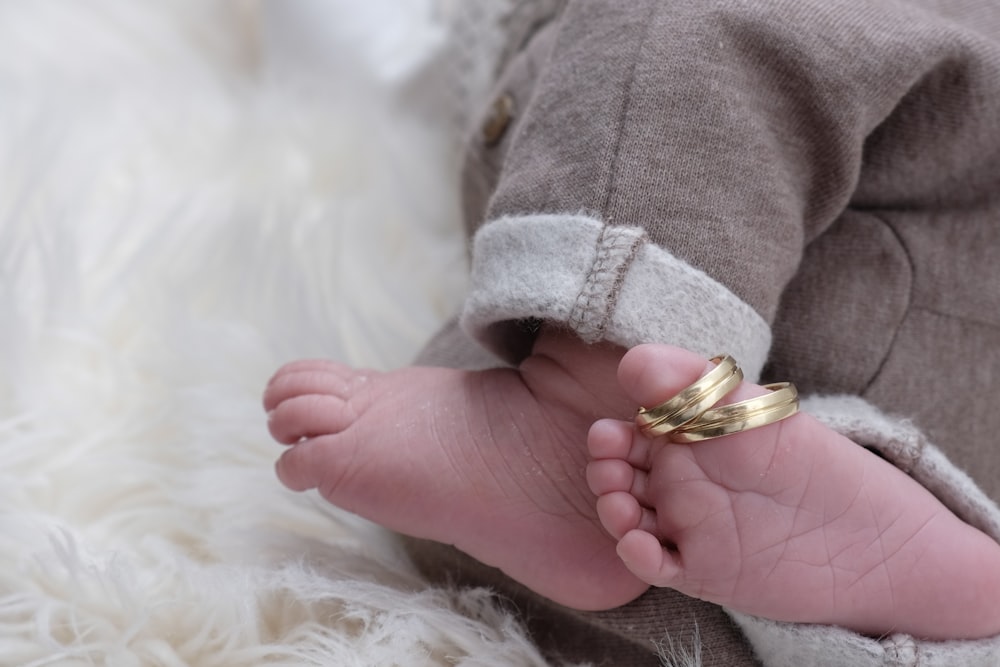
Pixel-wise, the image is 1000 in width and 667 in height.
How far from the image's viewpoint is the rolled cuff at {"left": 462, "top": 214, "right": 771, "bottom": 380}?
0.48 meters

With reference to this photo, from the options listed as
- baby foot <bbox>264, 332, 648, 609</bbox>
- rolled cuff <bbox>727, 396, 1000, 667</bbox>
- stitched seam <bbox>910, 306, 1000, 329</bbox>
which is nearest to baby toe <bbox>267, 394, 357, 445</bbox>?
baby foot <bbox>264, 332, 648, 609</bbox>

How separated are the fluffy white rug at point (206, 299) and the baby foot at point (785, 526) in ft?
0.47

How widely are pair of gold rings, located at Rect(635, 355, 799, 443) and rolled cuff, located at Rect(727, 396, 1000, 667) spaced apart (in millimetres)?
84

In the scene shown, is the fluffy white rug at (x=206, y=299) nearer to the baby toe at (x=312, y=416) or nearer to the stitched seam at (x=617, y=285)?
the baby toe at (x=312, y=416)

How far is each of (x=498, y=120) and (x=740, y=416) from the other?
0.36m

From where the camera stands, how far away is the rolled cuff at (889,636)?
0.47m

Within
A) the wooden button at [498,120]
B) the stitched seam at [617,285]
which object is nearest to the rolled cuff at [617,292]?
Answer: the stitched seam at [617,285]

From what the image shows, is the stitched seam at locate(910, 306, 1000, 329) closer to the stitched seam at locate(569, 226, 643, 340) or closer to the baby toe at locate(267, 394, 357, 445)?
the stitched seam at locate(569, 226, 643, 340)

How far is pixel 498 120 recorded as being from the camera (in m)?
0.70

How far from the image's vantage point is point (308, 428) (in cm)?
54

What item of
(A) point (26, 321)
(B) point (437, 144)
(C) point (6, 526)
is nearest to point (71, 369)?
(A) point (26, 321)

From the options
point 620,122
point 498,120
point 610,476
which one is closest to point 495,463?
point 610,476

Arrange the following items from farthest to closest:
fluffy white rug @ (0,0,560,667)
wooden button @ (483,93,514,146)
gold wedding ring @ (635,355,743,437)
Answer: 1. wooden button @ (483,93,514,146)
2. fluffy white rug @ (0,0,560,667)
3. gold wedding ring @ (635,355,743,437)

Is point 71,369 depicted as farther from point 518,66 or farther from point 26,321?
point 518,66
